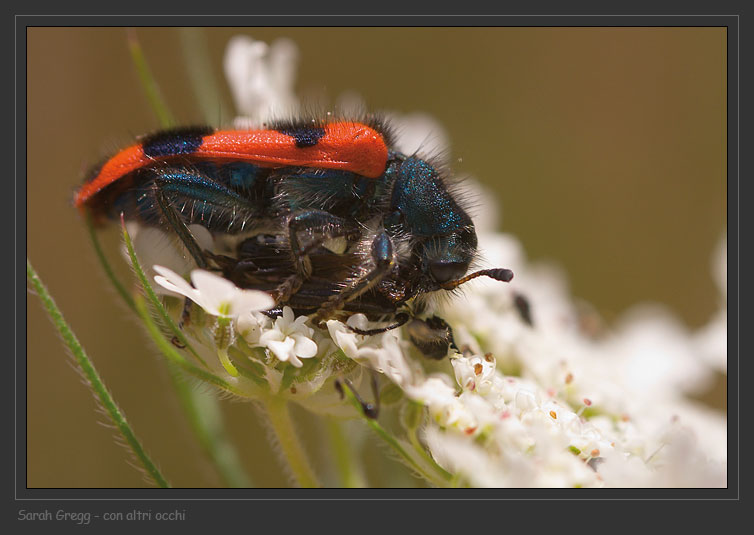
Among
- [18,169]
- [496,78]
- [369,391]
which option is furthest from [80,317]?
[496,78]

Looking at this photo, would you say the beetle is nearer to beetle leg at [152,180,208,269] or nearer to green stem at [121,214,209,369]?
beetle leg at [152,180,208,269]

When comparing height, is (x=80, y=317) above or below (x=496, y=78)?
below

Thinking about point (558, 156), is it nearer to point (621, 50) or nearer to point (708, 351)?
point (621, 50)

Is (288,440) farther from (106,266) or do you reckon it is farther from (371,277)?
(106,266)

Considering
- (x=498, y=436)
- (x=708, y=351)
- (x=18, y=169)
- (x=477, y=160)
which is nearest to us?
(x=498, y=436)

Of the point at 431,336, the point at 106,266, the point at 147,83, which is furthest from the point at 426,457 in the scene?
A: the point at 147,83

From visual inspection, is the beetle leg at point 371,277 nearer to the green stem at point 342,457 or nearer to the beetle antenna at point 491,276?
the beetle antenna at point 491,276

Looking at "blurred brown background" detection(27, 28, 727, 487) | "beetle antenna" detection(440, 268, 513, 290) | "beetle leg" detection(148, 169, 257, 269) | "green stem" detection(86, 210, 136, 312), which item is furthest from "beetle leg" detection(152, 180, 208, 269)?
"blurred brown background" detection(27, 28, 727, 487)

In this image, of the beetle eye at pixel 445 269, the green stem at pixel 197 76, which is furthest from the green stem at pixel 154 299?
the green stem at pixel 197 76
